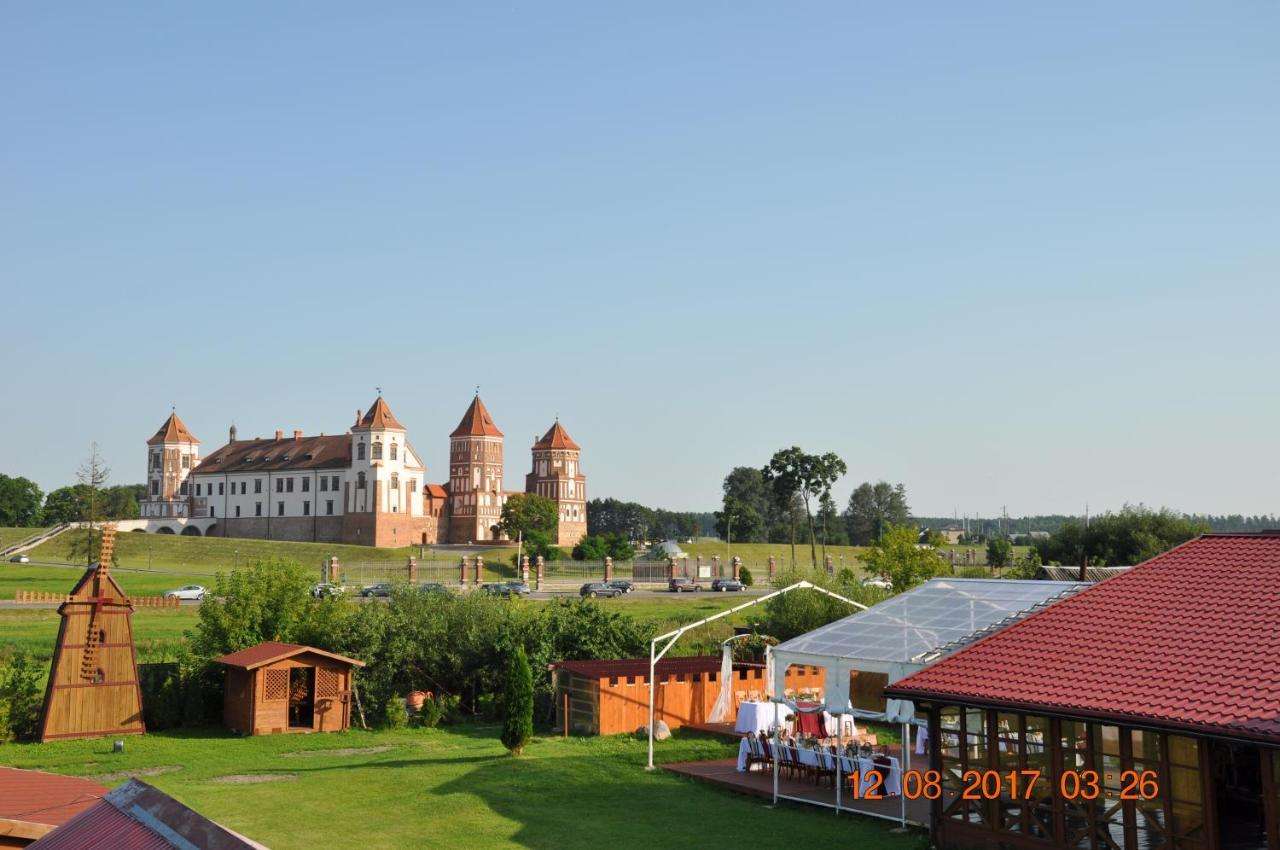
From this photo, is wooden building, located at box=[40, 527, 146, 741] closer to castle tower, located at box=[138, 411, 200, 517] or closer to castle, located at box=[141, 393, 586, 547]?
castle, located at box=[141, 393, 586, 547]

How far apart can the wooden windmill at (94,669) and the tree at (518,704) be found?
9.46 m

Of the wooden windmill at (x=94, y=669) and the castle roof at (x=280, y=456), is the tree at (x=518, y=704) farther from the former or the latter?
the castle roof at (x=280, y=456)

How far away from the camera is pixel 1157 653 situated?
14742 mm

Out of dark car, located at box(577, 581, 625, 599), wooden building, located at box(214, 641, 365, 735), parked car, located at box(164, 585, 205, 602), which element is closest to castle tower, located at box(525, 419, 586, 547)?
dark car, located at box(577, 581, 625, 599)

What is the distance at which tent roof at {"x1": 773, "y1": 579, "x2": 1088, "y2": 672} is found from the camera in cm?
1761

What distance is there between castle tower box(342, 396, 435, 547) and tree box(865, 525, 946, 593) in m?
82.0

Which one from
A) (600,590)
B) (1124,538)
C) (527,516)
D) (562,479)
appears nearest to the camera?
(1124,538)

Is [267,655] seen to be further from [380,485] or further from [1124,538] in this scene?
[380,485]

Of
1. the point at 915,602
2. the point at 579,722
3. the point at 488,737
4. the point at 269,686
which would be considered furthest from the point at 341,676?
the point at 915,602

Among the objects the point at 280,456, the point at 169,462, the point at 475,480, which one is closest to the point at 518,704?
the point at 475,480

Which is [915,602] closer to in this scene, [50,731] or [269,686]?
[269,686]

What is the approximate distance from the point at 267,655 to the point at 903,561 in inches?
832

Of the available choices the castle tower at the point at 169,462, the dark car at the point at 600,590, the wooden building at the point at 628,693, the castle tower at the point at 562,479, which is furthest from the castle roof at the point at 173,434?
the wooden building at the point at 628,693

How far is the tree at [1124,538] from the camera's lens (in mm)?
56156
